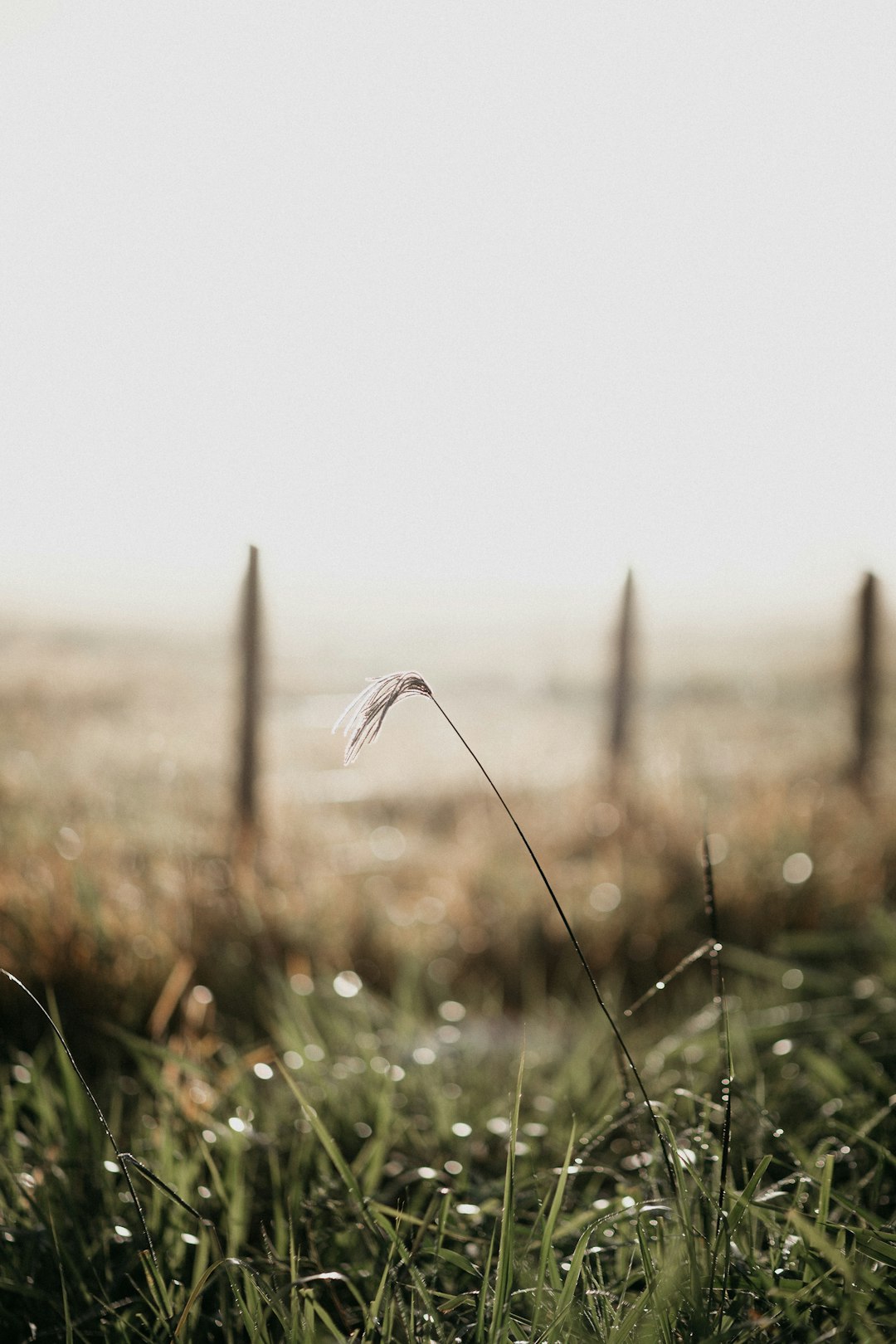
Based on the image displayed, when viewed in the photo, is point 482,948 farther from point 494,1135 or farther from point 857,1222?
point 857,1222

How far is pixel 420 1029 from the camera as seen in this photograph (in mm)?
2518

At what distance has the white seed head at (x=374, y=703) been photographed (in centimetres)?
100

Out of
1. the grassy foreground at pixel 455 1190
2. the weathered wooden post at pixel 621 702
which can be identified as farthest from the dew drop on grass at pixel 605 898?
the weathered wooden post at pixel 621 702

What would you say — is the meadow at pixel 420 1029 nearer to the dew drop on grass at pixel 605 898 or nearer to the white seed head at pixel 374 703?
the dew drop on grass at pixel 605 898

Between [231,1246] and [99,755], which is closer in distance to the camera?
[231,1246]

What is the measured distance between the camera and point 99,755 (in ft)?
14.5

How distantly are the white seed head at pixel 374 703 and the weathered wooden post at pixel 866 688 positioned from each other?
18.1 feet

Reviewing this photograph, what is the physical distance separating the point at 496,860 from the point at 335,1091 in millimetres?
2097

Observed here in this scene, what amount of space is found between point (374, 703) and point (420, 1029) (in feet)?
5.69

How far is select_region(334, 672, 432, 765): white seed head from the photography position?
39.4 inches

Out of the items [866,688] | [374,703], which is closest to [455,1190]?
[374,703]

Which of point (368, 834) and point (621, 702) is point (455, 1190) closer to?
point (368, 834)

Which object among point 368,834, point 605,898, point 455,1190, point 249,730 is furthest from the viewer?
point 368,834

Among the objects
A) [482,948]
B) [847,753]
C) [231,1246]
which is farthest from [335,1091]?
[847,753]
